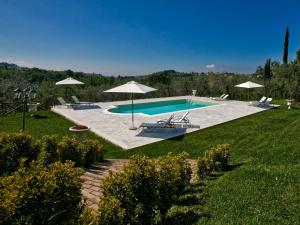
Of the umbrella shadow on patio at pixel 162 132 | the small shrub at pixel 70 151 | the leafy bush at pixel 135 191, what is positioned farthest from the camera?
the umbrella shadow on patio at pixel 162 132

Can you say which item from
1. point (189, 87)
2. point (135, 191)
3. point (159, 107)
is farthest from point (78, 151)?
point (189, 87)

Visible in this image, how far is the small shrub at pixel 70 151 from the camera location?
6087 millimetres

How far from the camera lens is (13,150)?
542cm

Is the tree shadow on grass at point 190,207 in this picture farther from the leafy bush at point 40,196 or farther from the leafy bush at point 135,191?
the leafy bush at point 40,196

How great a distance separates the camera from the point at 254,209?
11.7 ft

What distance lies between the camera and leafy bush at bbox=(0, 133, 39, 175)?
5.33 metres

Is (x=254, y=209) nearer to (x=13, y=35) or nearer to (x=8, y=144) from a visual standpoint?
(x=8, y=144)

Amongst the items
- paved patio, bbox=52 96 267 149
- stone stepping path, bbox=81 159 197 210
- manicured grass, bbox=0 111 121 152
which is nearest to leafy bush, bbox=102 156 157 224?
stone stepping path, bbox=81 159 197 210

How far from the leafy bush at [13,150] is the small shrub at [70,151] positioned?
0.65m

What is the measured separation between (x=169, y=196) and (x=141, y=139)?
6.46m

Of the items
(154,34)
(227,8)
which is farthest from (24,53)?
(227,8)

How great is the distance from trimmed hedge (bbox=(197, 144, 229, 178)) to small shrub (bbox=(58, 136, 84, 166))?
2881mm

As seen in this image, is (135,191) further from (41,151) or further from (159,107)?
(159,107)

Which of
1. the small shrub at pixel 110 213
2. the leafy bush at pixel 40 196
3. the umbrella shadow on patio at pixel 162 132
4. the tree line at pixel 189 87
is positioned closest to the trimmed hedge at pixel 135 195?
the small shrub at pixel 110 213
